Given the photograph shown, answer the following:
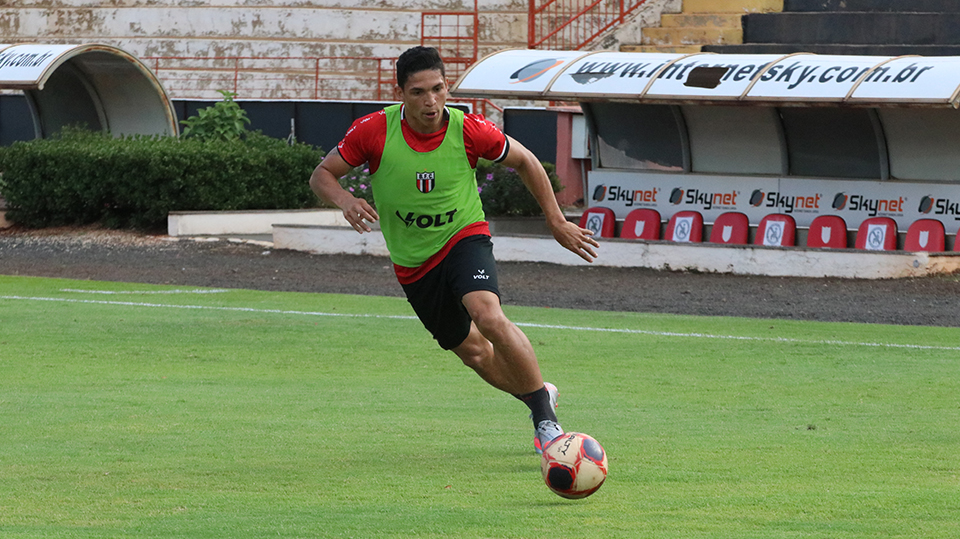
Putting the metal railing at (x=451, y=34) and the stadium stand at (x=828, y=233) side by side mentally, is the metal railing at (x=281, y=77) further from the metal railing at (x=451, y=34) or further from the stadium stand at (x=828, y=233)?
the stadium stand at (x=828, y=233)

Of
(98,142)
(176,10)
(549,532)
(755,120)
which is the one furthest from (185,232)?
(549,532)

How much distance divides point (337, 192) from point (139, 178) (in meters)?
17.5

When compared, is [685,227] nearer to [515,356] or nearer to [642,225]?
[642,225]

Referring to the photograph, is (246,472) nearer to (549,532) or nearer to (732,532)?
(549,532)

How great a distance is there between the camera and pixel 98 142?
79.9 feet

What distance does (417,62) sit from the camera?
650cm

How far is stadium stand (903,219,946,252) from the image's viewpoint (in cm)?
1850

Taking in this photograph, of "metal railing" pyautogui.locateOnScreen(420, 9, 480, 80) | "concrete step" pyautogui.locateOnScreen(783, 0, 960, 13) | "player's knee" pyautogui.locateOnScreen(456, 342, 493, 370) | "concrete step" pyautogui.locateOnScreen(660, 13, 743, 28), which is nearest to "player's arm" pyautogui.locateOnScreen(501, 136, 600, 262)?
"player's knee" pyautogui.locateOnScreen(456, 342, 493, 370)

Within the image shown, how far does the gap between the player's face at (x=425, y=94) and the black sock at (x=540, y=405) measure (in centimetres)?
138

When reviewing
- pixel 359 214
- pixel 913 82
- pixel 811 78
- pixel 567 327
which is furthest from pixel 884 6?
pixel 359 214

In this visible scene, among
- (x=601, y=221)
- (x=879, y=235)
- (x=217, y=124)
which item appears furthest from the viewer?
(x=217, y=124)

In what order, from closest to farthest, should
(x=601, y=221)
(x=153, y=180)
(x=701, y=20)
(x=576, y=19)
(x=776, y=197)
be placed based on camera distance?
1. (x=776, y=197)
2. (x=601, y=221)
3. (x=153, y=180)
4. (x=701, y=20)
5. (x=576, y=19)

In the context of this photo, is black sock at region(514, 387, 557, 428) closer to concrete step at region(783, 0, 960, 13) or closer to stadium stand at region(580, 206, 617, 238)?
stadium stand at region(580, 206, 617, 238)

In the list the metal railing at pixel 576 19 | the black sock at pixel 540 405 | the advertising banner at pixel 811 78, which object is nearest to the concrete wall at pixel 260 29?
the metal railing at pixel 576 19
